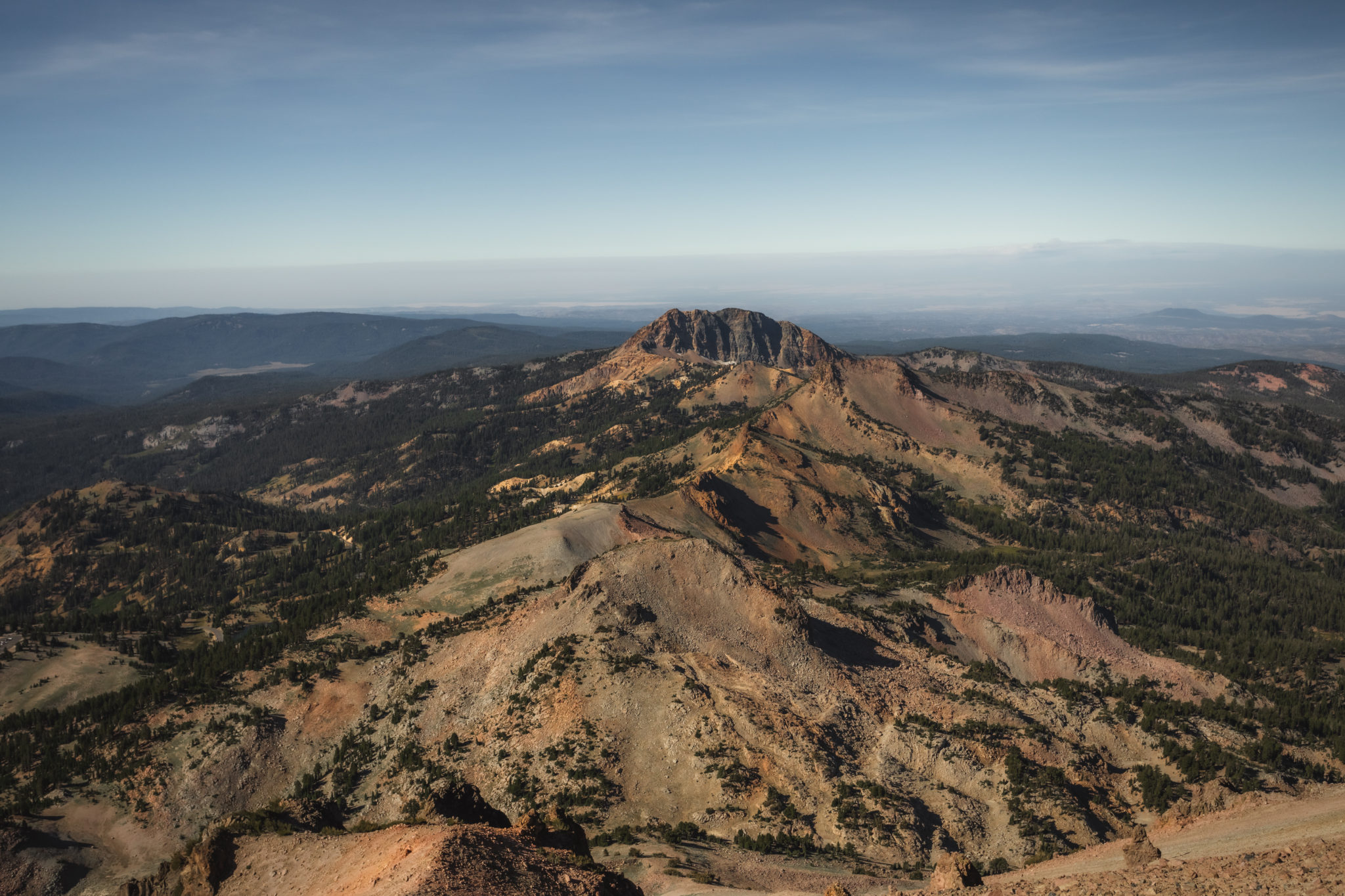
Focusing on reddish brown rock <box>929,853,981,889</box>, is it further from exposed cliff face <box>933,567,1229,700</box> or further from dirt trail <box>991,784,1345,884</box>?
exposed cliff face <box>933,567,1229,700</box>

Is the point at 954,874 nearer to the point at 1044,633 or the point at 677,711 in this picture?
the point at 677,711

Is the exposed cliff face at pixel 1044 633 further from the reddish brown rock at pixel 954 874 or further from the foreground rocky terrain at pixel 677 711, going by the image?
the reddish brown rock at pixel 954 874

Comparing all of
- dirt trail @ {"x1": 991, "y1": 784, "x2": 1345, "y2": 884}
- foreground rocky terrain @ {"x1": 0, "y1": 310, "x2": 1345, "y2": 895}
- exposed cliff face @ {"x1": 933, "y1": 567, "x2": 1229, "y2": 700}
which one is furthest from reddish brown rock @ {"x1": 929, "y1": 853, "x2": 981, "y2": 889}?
exposed cliff face @ {"x1": 933, "y1": 567, "x2": 1229, "y2": 700}

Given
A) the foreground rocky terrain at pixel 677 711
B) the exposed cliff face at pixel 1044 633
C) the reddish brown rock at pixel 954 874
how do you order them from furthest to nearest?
the exposed cliff face at pixel 1044 633 → the foreground rocky terrain at pixel 677 711 → the reddish brown rock at pixel 954 874

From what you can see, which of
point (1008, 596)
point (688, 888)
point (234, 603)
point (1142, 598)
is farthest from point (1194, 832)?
point (234, 603)

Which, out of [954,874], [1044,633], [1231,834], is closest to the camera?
[954,874]

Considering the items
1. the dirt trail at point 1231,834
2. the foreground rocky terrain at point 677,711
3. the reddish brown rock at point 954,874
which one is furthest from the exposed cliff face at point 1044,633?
the reddish brown rock at point 954,874

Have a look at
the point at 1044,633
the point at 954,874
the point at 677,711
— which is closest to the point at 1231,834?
the point at 954,874

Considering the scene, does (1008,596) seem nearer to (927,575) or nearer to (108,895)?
(927,575)

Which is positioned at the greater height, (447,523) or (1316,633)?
(447,523)
